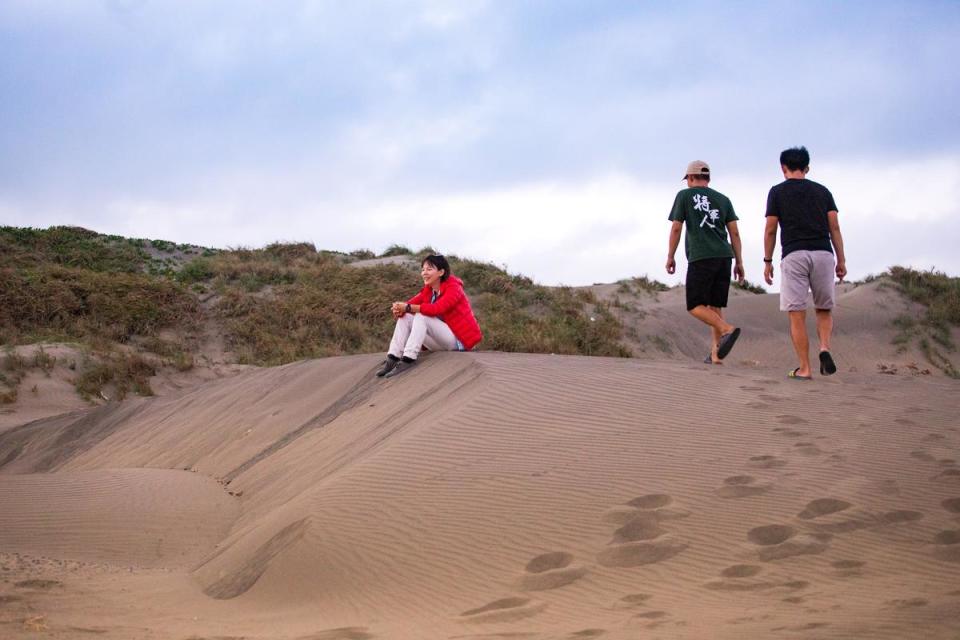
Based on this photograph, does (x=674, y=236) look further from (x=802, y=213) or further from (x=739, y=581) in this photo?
(x=739, y=581)

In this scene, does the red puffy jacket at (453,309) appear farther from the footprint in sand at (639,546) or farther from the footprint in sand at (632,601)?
the footprint in sand at (632,601)

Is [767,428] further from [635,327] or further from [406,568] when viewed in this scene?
[635,327]

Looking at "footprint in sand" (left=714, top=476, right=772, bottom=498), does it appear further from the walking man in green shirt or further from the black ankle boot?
the black ankle boot

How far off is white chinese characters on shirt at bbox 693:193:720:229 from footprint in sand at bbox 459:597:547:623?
201 inches

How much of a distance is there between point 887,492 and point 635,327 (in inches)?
571

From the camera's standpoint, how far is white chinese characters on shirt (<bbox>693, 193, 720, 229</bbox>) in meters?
8.80

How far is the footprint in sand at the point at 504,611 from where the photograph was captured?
4262 mm

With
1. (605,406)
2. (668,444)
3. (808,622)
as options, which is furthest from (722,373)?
(808,622)

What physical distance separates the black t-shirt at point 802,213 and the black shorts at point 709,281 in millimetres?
803

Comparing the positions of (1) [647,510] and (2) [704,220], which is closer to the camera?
(1) [647,510]

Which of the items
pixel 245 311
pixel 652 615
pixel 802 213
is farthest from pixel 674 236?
pixel 245 311

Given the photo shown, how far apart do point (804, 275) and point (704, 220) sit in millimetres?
1129

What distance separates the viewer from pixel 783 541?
15.6 feet

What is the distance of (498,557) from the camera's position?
5.01m
